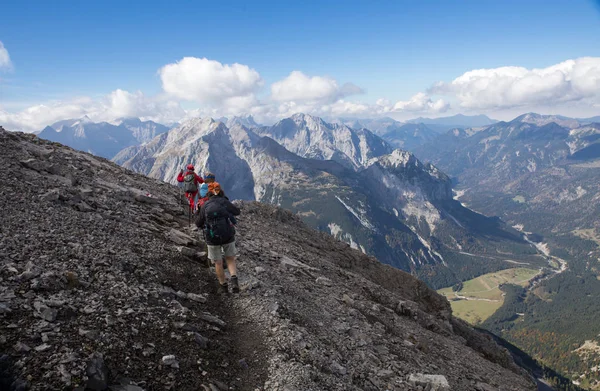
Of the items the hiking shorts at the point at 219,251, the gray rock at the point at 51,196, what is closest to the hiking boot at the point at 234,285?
the hiking shorts at the point at 219,251

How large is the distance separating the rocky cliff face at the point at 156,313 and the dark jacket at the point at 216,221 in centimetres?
220

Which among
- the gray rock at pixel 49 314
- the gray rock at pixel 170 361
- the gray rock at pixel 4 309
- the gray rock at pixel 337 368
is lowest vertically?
the gray rock at pixel 337 368

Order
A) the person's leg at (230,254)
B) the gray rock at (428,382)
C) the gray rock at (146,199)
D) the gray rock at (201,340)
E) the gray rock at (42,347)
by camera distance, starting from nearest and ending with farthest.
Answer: the gray rock at (42,347) → the gray rock at (201,340) → the gray rock at (428,382) → the person's leg at (230,254) → the gray rock at (146,199)

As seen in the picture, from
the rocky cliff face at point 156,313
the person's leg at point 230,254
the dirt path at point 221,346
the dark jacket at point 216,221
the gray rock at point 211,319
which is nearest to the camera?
the rocky cliff face at point 156,313

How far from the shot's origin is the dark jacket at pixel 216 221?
14.4 meters

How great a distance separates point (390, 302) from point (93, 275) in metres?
21.8

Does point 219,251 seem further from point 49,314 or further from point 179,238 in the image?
point 49,314

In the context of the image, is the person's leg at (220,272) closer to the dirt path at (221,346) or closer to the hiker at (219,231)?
the hiker at (219,231)

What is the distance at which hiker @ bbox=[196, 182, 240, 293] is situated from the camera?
1441cm

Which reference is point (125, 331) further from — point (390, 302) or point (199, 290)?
point (390, 302)

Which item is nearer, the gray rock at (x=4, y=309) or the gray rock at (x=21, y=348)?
the gray rock at (x=21, y=348)

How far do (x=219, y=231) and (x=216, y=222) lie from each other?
434mm

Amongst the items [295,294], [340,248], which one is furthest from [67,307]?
[340,248]

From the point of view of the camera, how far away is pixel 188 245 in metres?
18.2
